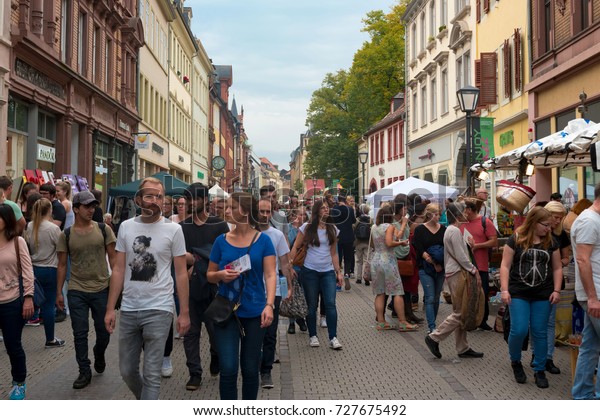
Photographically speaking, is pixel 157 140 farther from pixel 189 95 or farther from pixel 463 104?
pixel 463 104

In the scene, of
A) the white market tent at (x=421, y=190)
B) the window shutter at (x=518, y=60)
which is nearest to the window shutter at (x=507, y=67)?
the window shutter at (x=518, y=60)

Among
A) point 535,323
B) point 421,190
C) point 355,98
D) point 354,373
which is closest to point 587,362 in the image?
point 535,323

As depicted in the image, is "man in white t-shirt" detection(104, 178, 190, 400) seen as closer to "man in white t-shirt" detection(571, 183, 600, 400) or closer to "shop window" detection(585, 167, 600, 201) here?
"man in white t-shirt" detection(571, 183, 600, 400)

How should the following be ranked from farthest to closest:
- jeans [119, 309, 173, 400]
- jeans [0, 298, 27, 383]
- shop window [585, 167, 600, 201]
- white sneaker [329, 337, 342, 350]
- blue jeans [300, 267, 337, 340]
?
shop window [585, 167, 600, 201], blue jeans [300, 267, 337, 340], white sneaker [329, 337, 342, 350], jeans [0, 298, 27, 383], jeans [119, 309, 173, 400]

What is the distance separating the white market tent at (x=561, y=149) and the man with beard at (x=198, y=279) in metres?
4.31

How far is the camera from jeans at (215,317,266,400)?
5047 millimetres

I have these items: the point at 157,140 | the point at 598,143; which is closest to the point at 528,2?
the point at 598,143

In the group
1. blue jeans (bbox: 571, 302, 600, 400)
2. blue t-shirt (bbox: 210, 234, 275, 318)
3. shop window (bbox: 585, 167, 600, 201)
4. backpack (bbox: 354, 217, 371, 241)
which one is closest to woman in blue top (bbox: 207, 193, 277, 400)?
blue t-shirt (bbox: 210, 234, 275, 318)

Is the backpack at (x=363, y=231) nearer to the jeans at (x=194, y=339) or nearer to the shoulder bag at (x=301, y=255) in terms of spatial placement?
the shoulder bag at (x=301, y=255)

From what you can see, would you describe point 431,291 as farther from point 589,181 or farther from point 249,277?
point 589,181

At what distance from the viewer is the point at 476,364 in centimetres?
798

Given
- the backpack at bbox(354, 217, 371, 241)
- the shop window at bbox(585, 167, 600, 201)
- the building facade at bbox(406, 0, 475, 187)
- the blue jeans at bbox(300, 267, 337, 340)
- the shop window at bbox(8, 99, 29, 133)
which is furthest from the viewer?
the building facade at bbox(406, 0, 475, 187)

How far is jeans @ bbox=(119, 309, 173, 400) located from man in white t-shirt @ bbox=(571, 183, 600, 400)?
10.6 feet

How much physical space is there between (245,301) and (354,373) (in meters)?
2.72
